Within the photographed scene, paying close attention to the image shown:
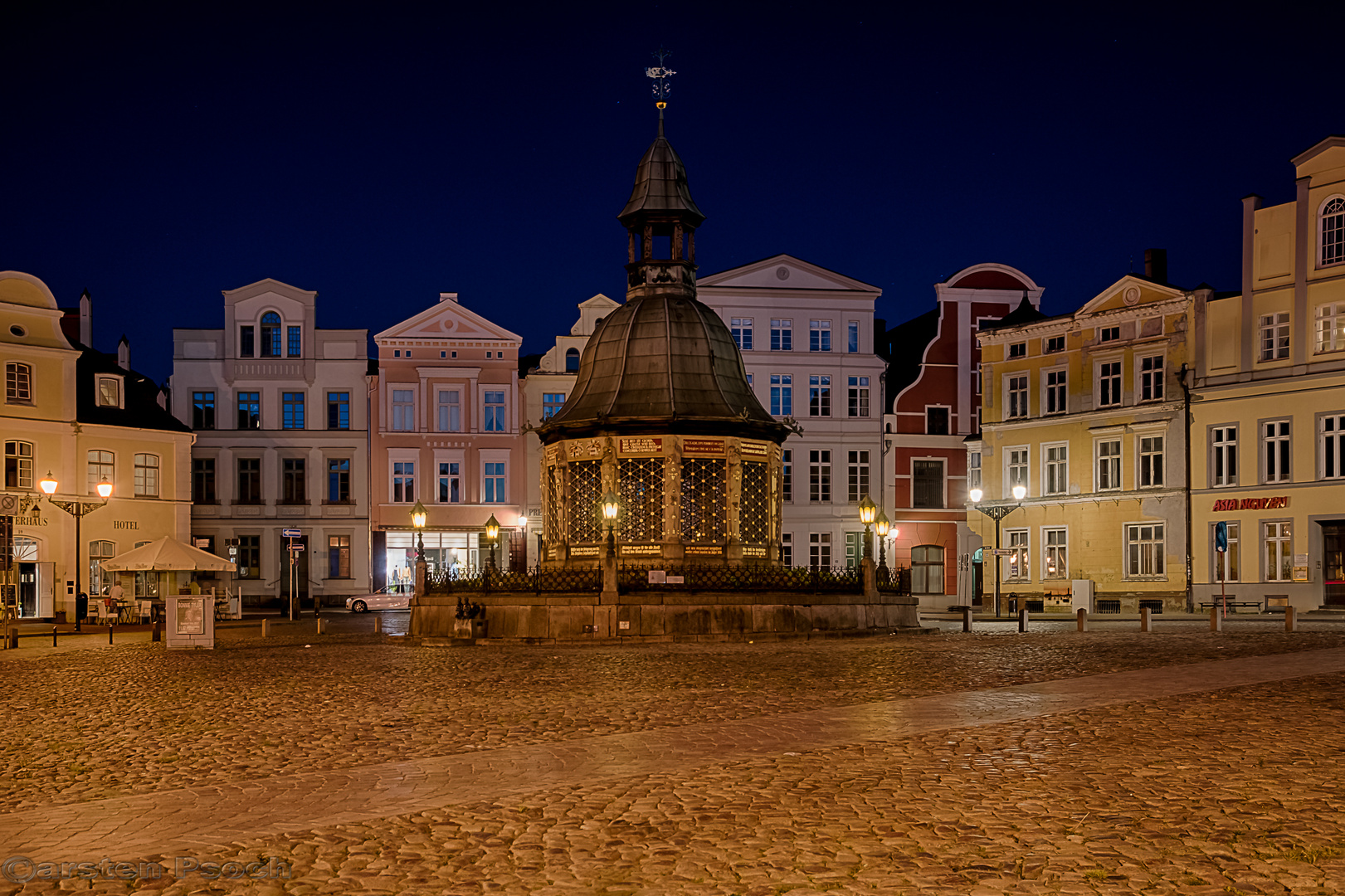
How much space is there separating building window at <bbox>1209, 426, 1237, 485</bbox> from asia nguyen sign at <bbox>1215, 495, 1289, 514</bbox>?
691 mm

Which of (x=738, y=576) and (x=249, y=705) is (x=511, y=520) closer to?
(x=738, y=576)

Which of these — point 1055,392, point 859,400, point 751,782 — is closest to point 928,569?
point 859,400

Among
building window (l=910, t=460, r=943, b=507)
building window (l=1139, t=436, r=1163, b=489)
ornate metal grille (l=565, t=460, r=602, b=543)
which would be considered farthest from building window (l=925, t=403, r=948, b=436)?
ornate metal grille (l=565, t=460, r=602, b=543)

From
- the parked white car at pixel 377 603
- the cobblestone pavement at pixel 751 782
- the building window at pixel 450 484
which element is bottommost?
the parked white car at pixel 377 603

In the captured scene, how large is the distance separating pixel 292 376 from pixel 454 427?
292 inches

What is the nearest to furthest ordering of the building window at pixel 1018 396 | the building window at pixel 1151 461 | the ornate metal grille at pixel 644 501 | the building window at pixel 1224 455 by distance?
the ornate metal grille at pixel 644 501 < the building window at pixel 1224 455 < the building window at pixel 1151 461 < the building window at pixel 1018 396

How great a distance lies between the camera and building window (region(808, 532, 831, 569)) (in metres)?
62.7

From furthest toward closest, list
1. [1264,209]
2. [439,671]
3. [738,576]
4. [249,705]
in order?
[1264,209], [738,576], [439,671], [249,705]

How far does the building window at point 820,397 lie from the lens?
208 feet

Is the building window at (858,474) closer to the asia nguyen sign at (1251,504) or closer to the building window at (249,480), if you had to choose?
the asia nguyen sign at (1251,504)

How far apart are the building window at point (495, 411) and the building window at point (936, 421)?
61.7 feet

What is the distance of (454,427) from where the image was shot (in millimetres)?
63344

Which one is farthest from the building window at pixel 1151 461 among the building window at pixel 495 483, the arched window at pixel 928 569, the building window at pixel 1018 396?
the building window at pixel 495 483

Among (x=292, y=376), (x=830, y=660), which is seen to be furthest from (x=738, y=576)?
(x=292, y=376)
